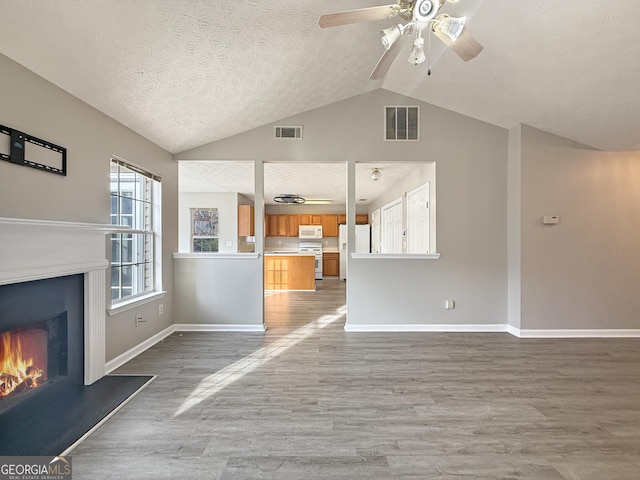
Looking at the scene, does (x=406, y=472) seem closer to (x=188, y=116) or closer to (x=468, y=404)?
(x=468, y=404)

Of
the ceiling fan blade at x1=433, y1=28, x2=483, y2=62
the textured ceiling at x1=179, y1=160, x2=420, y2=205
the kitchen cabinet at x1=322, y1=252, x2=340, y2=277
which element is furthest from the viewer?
the kitchen cabinet at x1=322, y1=252, x2=340, y2=277

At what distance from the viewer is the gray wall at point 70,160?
178 cm

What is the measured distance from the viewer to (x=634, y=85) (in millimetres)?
2531

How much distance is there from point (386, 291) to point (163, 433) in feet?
9.06

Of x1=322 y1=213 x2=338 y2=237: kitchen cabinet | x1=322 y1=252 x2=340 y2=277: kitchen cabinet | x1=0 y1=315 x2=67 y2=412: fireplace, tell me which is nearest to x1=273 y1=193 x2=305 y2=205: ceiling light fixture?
x1=322 y1=213 x2=338 y2=237: kitchen cabinet

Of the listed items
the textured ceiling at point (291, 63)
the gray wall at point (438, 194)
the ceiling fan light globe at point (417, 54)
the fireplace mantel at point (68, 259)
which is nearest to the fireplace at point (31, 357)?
the fireplace mantel at point (68, 259)

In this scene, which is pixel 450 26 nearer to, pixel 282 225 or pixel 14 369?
pixel 14 369

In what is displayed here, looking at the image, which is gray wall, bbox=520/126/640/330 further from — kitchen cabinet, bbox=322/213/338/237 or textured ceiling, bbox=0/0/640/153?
kitchen cabinet, bbox=322/213/338/237

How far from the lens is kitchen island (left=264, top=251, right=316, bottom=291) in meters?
7.04

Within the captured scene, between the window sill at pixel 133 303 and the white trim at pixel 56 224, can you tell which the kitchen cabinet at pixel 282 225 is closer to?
the window sill at pixel 133 303

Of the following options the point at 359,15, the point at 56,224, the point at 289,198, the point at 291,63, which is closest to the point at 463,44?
the point at 359,15

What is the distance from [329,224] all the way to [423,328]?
18.0 ft

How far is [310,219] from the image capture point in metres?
8.80

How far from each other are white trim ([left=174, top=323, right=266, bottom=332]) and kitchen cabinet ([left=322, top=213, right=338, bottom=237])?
5.37 metres
